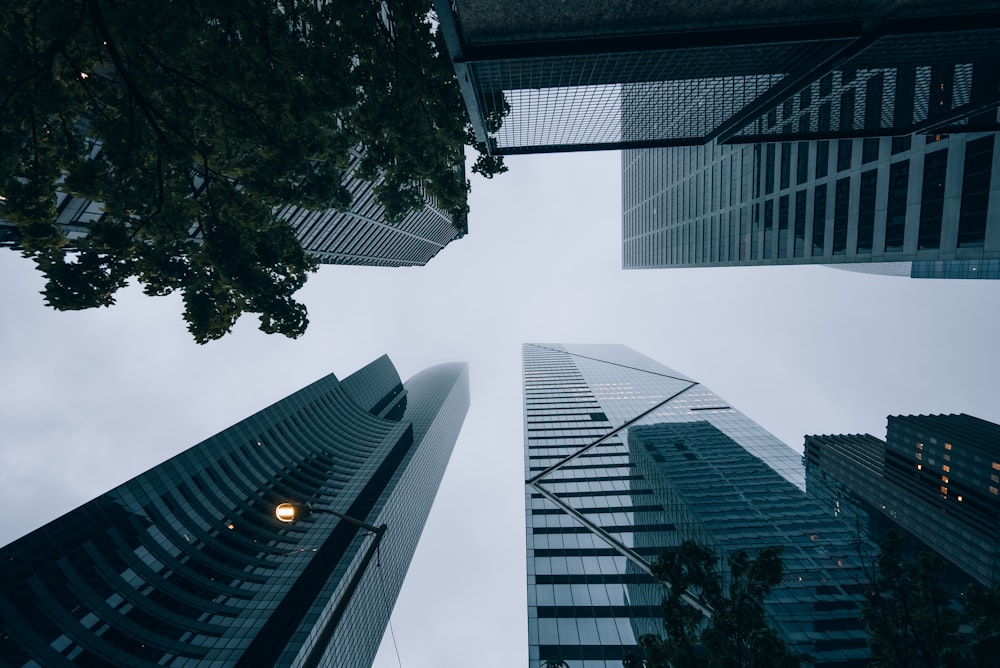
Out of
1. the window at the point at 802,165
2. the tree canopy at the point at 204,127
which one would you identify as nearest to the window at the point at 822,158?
the window at the point at 802,165

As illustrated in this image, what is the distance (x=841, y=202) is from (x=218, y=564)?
8064 centimetres

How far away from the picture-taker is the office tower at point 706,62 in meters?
6.77

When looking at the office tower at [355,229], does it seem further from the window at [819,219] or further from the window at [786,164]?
the window at [786,164]

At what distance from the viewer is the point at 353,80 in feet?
31.7

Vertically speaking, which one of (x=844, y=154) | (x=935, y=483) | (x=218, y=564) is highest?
(x=844, y=154)

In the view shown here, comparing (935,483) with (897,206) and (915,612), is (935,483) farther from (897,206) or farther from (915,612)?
(915,612)

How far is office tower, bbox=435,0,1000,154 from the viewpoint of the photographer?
6766 mm

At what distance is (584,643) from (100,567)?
48.9 metres

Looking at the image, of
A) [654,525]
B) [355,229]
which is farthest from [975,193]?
[355,229]

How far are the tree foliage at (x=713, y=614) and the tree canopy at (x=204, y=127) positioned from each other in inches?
485

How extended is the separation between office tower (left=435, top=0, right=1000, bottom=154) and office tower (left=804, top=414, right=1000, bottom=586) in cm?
7283

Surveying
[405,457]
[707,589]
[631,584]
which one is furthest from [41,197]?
[405,457]

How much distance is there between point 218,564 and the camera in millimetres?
49750

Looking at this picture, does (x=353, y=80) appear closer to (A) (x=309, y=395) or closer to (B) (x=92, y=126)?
(B) (x=92, y=126)
